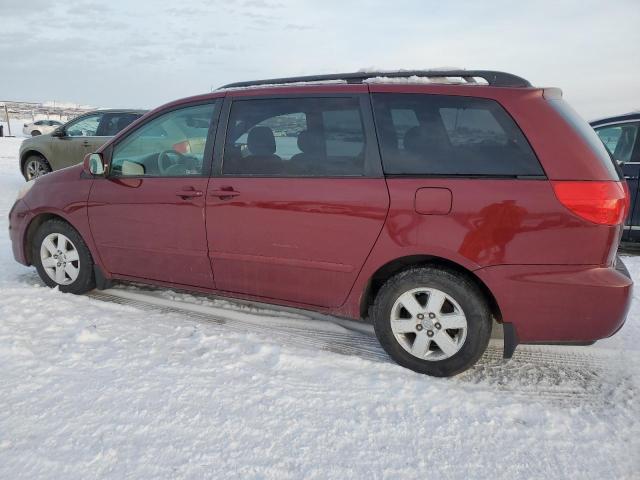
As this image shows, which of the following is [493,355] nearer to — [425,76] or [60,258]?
[425,76]

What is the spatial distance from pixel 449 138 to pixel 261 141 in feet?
4.05

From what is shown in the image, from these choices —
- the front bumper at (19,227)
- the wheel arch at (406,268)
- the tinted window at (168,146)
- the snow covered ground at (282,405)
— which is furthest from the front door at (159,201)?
the wheel arch at (406,268)

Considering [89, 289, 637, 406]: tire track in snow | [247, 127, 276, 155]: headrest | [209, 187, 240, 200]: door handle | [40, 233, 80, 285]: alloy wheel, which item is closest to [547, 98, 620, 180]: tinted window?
[89, 289, 637, 406]: tire track in snow

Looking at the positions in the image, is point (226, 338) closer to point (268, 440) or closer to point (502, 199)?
point (268, 440)

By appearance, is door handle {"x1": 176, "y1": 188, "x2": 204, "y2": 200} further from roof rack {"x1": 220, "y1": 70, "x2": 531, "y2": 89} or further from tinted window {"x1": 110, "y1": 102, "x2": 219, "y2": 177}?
roof rack {"x1": 220, "y1": 70, "x2": 531, "y2": 89}

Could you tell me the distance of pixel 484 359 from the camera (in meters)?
3.12

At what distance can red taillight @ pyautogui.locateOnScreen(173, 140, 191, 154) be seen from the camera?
355 cm

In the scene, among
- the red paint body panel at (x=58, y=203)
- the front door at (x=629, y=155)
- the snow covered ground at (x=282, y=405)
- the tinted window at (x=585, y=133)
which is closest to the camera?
the snow covered ground at (x=282, y=405)

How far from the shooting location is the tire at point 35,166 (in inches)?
380

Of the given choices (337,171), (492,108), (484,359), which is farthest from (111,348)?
(492,108)

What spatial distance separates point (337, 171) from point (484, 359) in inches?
59.9

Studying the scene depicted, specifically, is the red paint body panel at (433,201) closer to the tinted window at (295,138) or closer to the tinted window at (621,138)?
the tinted window at (295,138)

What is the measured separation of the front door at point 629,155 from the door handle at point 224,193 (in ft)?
15.1

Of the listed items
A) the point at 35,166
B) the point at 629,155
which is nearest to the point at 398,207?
the point at 629,155
